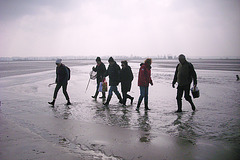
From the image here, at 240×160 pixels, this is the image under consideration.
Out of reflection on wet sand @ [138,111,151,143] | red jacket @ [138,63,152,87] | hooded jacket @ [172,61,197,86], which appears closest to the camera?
reflection on wet sand @ [138,111,151,143]

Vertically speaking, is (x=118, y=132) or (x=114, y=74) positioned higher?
(x=114, y=74)

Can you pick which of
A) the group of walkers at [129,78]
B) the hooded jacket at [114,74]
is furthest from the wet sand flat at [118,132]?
the hooded jacket at [114,74]

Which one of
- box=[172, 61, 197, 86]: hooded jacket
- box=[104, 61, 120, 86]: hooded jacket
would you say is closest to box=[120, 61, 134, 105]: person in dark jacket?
box=[104, 61, 120, 86]: hooded jacket

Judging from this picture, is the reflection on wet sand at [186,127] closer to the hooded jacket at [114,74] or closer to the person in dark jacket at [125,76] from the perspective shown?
the person in dark jacket at [125,76]

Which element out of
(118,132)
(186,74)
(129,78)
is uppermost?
(186,74)

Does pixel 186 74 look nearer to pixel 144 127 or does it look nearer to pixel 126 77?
pixel 126 77

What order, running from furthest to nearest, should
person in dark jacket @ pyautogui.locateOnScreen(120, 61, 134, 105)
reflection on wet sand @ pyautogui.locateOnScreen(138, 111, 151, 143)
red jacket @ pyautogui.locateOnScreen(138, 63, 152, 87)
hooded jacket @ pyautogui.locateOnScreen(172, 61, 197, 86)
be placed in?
person in dark jacket @ pyautogui.locateOnScreen(120, 61, 134, 105)
red jacket @ pyautogui.locateOnScreen(138, 63, 152, 87)
hooded jacket @ pyautogui.locateOnScreen(172, 61, 197, 86)
reflection on wet sand @ pyautogui.locateOnScreen(138, 111, 151, 143)

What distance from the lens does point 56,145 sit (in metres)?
3.88

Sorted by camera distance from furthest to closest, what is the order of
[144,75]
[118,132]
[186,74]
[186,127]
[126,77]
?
[126,77] < [144,75] < [186,74] < [186,127] < [118,132]

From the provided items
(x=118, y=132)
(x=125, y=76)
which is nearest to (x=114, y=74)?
(x=125, y=76)

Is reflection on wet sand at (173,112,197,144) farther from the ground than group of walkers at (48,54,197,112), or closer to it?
closer to it

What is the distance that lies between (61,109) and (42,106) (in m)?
0.97

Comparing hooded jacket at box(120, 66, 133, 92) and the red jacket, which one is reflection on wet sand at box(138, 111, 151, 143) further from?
hooded jacket at box(120, 66, 133, 92)

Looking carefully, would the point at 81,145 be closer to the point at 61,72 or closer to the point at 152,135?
the point at 152,135
